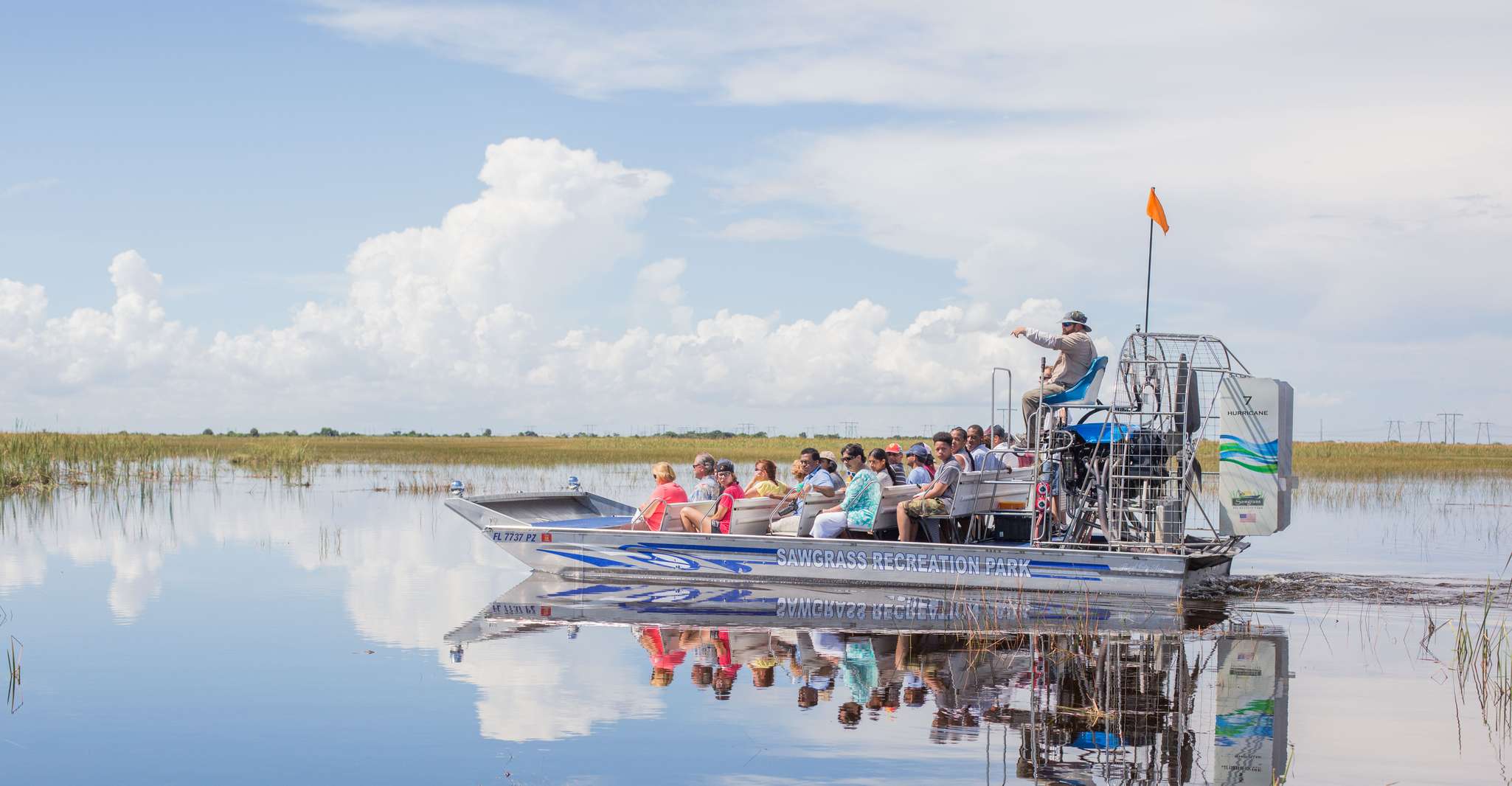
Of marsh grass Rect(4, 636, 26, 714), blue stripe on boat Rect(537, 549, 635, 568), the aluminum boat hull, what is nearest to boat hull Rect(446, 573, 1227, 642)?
the aluminum boat hull

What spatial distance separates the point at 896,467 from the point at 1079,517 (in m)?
2.46

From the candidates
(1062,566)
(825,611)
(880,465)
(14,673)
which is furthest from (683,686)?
(880,465)

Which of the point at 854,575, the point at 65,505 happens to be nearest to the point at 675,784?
the point at 854,575

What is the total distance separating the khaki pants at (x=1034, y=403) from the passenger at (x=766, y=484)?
266cm

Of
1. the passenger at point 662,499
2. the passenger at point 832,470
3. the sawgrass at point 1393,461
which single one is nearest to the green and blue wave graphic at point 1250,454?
the passenger at point 832,470

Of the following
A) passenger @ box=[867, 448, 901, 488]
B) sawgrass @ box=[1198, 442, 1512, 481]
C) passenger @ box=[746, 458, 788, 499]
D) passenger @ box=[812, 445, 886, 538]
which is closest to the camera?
passenger @ box=[812, 445, 886, 538]

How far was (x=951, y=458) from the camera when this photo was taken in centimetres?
1325

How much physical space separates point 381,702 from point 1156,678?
5.39 m

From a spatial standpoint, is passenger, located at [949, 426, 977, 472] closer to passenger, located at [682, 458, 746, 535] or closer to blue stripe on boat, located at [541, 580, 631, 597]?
passenger, located at [682, 458, 746, 535]

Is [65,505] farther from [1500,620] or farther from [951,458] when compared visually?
[1500,620]

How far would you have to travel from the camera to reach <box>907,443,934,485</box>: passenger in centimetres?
1400

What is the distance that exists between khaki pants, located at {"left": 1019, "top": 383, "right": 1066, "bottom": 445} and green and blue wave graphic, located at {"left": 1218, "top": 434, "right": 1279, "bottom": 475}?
164cm

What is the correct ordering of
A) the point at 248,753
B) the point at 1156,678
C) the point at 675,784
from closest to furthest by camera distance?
the point at 675,784, the point at 248,753, the point at 1156,678

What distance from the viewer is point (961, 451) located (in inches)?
555
